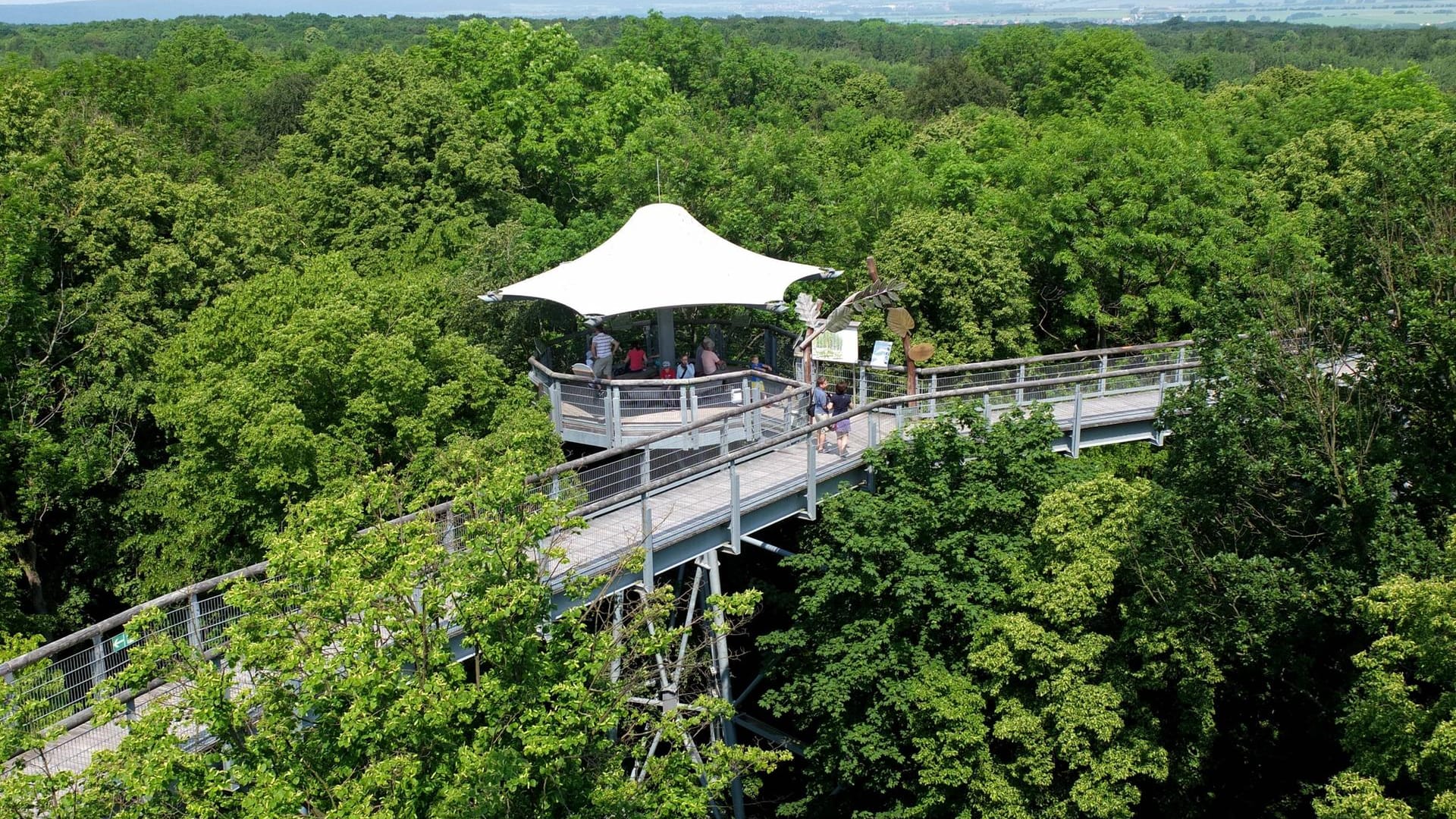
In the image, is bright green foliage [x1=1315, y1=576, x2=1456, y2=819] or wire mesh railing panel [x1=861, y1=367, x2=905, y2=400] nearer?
bright green foliage [x1=1315, y1=576, x2=1456, y2=819]

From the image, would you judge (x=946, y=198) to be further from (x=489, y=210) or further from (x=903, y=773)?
(x=903, y=773)

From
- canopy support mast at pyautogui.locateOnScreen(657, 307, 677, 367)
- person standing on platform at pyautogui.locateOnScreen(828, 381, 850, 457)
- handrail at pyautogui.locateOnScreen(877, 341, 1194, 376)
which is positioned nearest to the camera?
person standing on platform at pyautogui.locateOnScreen(828, 381, 850, 457)

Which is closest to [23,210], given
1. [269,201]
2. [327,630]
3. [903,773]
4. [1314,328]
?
[269,201]

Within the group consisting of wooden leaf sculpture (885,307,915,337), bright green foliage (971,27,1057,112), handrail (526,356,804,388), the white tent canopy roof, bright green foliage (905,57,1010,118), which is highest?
bright green foliage (971,27,1057,112)

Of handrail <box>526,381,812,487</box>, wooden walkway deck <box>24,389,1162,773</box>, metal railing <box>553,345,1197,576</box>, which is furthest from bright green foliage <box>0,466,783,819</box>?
metal railing <box>553,345,1197,576</box>

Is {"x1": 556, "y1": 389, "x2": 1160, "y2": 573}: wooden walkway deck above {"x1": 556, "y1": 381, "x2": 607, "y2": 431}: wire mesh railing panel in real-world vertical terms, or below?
below

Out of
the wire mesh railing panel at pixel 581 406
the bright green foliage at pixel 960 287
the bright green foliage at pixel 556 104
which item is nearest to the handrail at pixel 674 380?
the wire mesh railing panel at pixel 581 406

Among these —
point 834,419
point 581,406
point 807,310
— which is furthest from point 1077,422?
point 581,406

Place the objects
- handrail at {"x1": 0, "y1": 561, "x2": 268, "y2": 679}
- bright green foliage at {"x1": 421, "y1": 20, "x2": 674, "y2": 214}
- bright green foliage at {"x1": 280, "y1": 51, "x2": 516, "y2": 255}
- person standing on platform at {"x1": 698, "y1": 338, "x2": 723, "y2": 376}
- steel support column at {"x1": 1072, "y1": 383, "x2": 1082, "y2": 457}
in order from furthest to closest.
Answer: bright green foliage at {"x1": 421, "y1": 20, "x2": 674, "y2": 214} → bright green foliage at {"x1": 280, "y1": 51, "x2": 516, "y2": 255} → person standing on platform at {"x1": 698, "y1": 338, "x2": 723, "y2": 376} → steel support column at {"x1": 1072, "y1": 383, "x2": 1082, "y2": 457} → handrail at {"x1": 0, "y1": 561, "x2": 268, "y2": 679}

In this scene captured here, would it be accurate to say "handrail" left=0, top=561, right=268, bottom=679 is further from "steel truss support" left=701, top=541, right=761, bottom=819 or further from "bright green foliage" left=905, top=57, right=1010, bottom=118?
"bright green foliage" left=905, top=57, right=1010, bottom=118
